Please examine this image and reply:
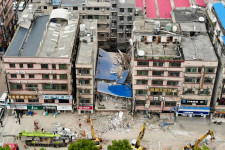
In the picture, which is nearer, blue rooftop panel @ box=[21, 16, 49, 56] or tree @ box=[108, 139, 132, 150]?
tree @ box=[108, 139, 132, 150]

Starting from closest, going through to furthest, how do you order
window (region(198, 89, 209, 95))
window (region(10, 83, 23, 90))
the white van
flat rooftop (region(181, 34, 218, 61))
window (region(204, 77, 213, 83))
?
flat rooftop (region(181, 34, 218, 61)) < window (region(204, 77, 213, 83)) < window (region(198, 89, 209, 95)) < window (region(10, 83, 23, 90)) < the white van

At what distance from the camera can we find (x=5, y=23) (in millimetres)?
127875

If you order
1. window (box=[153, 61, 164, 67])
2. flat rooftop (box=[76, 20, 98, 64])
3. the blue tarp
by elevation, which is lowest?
the blue tarp

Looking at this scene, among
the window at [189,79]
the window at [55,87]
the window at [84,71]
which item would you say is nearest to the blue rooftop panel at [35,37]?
the window at [55,87]

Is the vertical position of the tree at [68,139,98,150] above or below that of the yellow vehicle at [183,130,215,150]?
above

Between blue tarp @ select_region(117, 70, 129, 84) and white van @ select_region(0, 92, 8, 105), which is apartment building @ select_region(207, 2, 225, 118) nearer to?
blue tarp @ select_region(117, 70, 129, 84)

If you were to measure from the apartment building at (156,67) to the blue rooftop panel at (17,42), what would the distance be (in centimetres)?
2972

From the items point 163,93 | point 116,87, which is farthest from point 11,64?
point 163,93

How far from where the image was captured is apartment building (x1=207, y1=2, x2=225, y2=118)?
9625cm

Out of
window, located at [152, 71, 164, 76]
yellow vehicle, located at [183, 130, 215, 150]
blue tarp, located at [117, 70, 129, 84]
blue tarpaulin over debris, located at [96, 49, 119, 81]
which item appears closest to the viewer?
yellow vehicle, located at [183, 130, 215, 150]

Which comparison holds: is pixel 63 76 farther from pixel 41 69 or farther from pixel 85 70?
pixel 85 70

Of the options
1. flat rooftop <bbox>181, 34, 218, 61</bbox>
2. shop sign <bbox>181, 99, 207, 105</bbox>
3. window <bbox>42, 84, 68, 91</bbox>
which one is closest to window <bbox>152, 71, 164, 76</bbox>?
flat rooftop <bbox>181, 34, 218, 61</bbox>

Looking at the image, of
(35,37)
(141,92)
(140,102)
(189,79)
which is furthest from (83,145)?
(35,37)

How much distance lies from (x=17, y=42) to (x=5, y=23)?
88.4ft
